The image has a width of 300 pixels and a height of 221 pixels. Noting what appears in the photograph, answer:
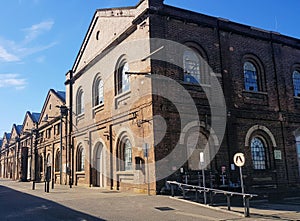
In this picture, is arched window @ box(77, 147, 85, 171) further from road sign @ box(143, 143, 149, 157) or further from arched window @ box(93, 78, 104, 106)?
road sign @ box(143, 143, 149, 157)

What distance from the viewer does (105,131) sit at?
805 inches

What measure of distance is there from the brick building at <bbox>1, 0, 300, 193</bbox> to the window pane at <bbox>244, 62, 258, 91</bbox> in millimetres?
65

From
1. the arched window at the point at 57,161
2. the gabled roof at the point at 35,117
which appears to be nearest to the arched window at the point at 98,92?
the arched window at the point at 57,161

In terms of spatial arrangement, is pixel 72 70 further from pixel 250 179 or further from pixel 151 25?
pixel 250 179

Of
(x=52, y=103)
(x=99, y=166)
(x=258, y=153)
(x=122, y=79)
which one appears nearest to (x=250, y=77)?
(x=258, y=153)

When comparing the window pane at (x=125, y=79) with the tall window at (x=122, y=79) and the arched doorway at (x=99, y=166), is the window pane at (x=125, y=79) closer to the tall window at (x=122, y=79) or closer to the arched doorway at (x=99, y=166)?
the tall window at (x=122, y=79)

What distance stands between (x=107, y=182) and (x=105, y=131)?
317 cm

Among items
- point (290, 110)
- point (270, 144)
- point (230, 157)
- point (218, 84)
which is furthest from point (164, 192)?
point (290, 110)

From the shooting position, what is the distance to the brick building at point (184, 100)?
Result: 52.2 feet

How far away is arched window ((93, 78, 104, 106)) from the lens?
22391 millimetres

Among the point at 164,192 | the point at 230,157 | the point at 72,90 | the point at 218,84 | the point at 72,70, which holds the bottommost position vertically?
the point at 164,192

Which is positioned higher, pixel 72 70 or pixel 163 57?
pixel 72 70

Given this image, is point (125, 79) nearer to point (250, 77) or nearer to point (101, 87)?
point (101, 87)

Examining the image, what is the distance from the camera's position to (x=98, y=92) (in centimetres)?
2297
